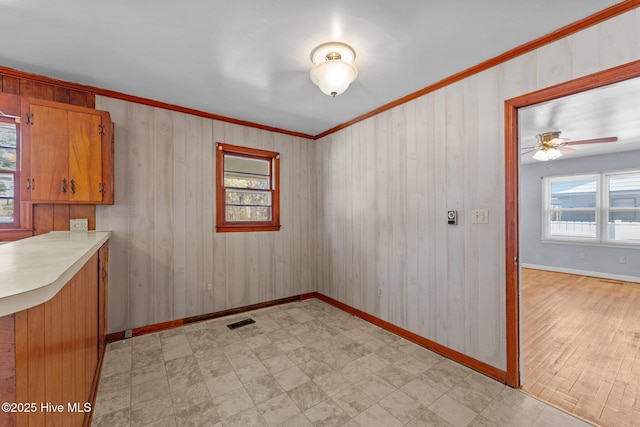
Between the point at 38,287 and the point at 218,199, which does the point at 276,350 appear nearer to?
the point at 218,199

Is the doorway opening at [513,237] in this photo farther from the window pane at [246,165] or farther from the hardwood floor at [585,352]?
the window pane at [246,165]

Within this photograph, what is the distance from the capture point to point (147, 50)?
204cm

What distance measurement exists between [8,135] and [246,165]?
225 centimetres

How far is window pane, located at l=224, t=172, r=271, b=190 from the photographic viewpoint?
3551mm

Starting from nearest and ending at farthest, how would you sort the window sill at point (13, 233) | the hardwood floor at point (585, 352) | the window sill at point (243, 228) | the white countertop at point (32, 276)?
the white countertop at point (32, 276) → the hardwood floor at point (585, 352) → the window sill at point (13, 233) → the window sill at point (243, 228)

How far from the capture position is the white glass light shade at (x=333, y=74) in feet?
6.56

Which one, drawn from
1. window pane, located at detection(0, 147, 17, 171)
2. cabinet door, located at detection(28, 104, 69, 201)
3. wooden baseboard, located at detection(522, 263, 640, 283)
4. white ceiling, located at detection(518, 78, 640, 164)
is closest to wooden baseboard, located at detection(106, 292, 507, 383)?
cabinet door, located at detection(28, 104, 69, 201)

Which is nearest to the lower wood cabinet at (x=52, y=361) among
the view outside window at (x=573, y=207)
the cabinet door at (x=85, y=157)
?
the cabinet door at (x=85, y=157)

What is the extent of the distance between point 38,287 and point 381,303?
298cm

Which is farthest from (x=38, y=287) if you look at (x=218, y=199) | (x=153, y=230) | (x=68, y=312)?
(x=218, y=199)

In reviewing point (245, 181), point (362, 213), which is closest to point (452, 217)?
point (362, 213)

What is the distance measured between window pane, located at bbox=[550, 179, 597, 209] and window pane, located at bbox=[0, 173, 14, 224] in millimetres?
9137

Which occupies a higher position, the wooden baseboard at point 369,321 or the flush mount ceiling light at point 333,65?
the flush mount ceiling light at point 333,65

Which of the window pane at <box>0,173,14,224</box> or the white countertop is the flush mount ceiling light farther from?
the window pane at <box>0,173,14,224</box>
